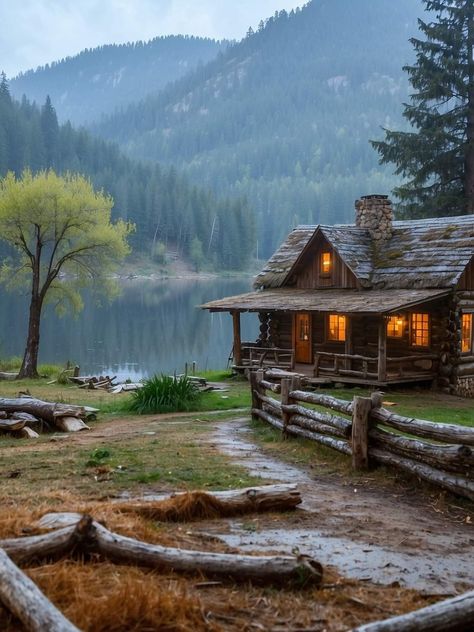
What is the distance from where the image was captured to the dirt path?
226 inches

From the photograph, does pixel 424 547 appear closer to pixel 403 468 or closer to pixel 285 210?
pixel 403 468

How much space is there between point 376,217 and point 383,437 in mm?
21658

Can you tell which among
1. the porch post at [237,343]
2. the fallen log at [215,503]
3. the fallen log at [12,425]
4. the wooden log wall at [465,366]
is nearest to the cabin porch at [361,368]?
the porch post at [237,343]

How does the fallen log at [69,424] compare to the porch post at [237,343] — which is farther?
the porch post at [237,343]

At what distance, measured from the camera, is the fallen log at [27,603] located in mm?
3789

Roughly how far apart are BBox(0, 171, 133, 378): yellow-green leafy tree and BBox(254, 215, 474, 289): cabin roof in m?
9.45

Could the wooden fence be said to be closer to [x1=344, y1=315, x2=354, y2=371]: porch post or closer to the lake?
[x1=344, y1=315, x2=354, y2=371]: porch post

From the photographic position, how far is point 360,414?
33.0 ft

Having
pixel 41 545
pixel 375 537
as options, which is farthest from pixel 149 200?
pixel 41 545

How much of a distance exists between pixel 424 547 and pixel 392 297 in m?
18.9

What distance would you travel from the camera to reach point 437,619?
172 inches

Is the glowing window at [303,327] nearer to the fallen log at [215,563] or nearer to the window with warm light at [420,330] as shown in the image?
the window with warm light at [420,330]

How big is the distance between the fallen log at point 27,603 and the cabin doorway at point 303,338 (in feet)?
82.5

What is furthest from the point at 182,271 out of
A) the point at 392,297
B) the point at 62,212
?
the point at 392,297
